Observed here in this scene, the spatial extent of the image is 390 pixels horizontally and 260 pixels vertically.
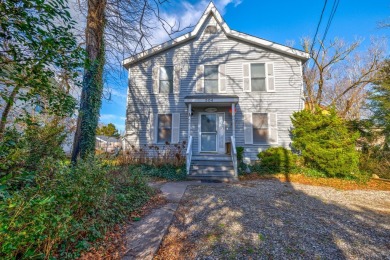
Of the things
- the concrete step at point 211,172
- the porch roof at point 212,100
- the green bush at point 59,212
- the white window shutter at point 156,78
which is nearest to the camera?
the green bush at point 59,212

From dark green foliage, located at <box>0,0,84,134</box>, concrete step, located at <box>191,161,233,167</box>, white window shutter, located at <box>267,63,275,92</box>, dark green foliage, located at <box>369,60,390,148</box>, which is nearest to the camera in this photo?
dark green foliage, located at <box>0,0,84,134</box>

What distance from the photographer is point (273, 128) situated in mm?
8828

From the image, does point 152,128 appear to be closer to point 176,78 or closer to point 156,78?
point 156,78

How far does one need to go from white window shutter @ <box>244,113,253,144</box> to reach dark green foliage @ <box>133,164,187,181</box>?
343cm

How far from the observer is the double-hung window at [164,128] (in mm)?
9315

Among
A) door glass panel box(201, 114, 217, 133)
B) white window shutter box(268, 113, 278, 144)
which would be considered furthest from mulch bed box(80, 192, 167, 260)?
white window shutter box(268, 113, 278, 144)

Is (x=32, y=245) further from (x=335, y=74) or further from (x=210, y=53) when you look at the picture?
(x=335, y=74)

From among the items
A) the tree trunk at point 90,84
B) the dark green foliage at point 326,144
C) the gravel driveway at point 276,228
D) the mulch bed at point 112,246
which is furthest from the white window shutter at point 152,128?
the dark green foliage at point 326,144

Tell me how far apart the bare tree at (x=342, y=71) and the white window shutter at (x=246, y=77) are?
511 cm

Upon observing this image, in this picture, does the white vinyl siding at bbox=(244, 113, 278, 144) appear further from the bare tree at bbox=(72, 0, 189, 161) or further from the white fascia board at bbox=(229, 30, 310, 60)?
the bare tree at bbox=(72, 0, 189, 161)

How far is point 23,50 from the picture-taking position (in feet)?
7.15

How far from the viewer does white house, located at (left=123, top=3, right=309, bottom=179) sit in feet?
29.2

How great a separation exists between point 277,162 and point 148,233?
21.4 feet

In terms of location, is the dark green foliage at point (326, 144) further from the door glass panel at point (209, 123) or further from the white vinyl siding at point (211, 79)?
the white vinyl siding at point (211, 79)
